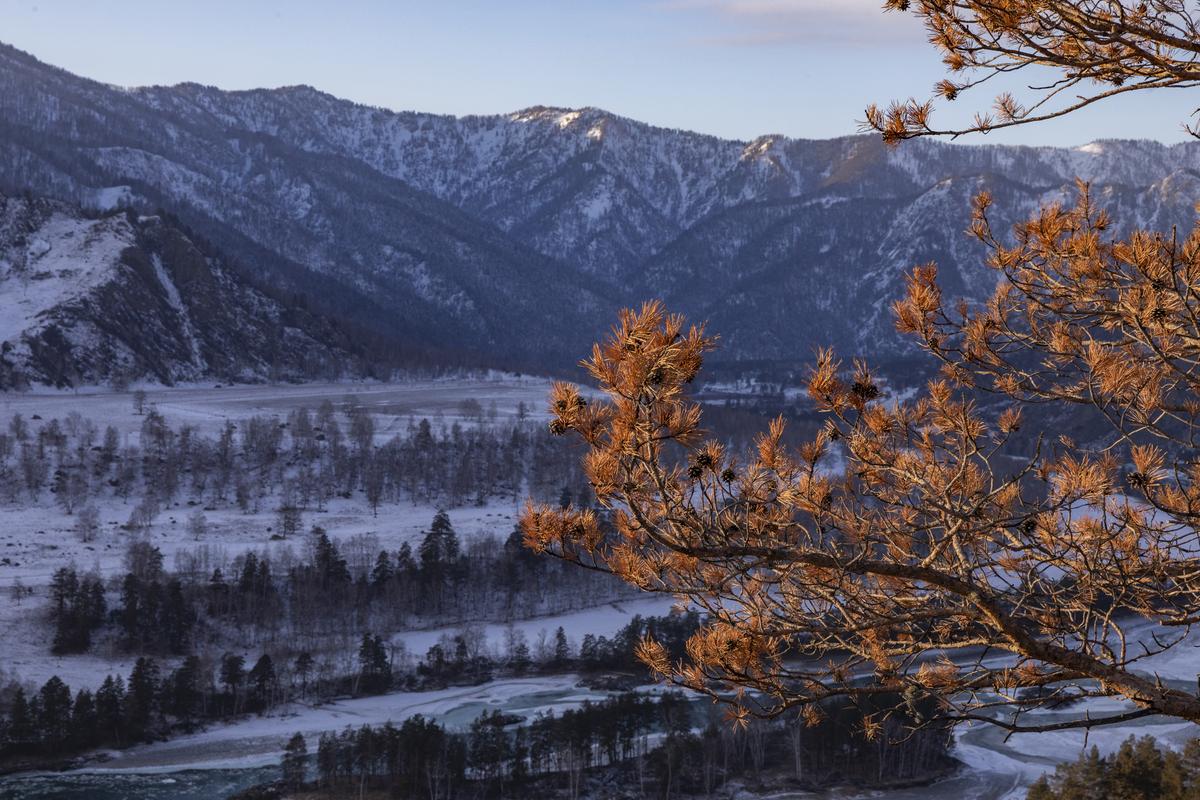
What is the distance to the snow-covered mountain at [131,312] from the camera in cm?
9925

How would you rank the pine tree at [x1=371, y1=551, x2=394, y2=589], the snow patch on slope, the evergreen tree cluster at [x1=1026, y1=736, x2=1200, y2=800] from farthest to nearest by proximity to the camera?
the snow patch on slope
the pine tree at [x1=371, y1=551, x2=394, y2=589]
the evergreen tree cluster at [x1=1026, y1=736, x2=1200, y2=800]

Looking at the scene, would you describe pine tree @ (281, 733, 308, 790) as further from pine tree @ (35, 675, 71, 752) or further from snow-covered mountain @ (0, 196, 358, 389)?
snow-covered mountain @ (0, 196, 358, 389)

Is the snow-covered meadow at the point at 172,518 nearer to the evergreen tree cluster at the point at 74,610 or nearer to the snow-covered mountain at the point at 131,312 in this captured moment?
the evergreen tree cluster at the point at 74,610

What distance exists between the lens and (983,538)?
555cm

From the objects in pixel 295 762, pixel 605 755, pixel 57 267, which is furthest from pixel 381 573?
pixel 57 267

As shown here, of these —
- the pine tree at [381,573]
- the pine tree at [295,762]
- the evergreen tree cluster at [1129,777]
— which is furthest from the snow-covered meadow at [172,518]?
the evergreen tree cluster at [1129,777]

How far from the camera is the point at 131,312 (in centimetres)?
10956

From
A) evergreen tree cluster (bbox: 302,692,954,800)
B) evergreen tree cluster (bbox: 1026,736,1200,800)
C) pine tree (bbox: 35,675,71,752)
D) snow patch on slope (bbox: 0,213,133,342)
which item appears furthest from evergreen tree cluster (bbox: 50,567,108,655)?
snow patch on slope (bbox: 0,213,133,342)

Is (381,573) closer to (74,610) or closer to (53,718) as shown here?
(74,610)

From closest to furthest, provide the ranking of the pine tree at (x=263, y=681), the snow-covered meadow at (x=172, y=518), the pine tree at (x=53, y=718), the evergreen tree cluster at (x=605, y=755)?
the evergreen tree cluster at (x=605, y=755) < the pine tree at (x=53, y=718) < the pine tree at (x=263, y=681) < the snow-covered meadow at (x=172, y=518)

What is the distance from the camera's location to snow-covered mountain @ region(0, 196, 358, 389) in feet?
326

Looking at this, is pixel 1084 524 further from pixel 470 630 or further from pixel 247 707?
pixel 470 630

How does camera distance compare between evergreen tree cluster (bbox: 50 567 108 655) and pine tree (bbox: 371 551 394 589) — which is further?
pine tree (bbox: 371 551 394 589)

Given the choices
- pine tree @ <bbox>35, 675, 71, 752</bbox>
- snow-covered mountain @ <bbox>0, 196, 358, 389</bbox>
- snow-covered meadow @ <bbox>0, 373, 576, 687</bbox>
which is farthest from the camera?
snow-covered mountain @ <bbox>0, 196, 358, 389</bbox>
